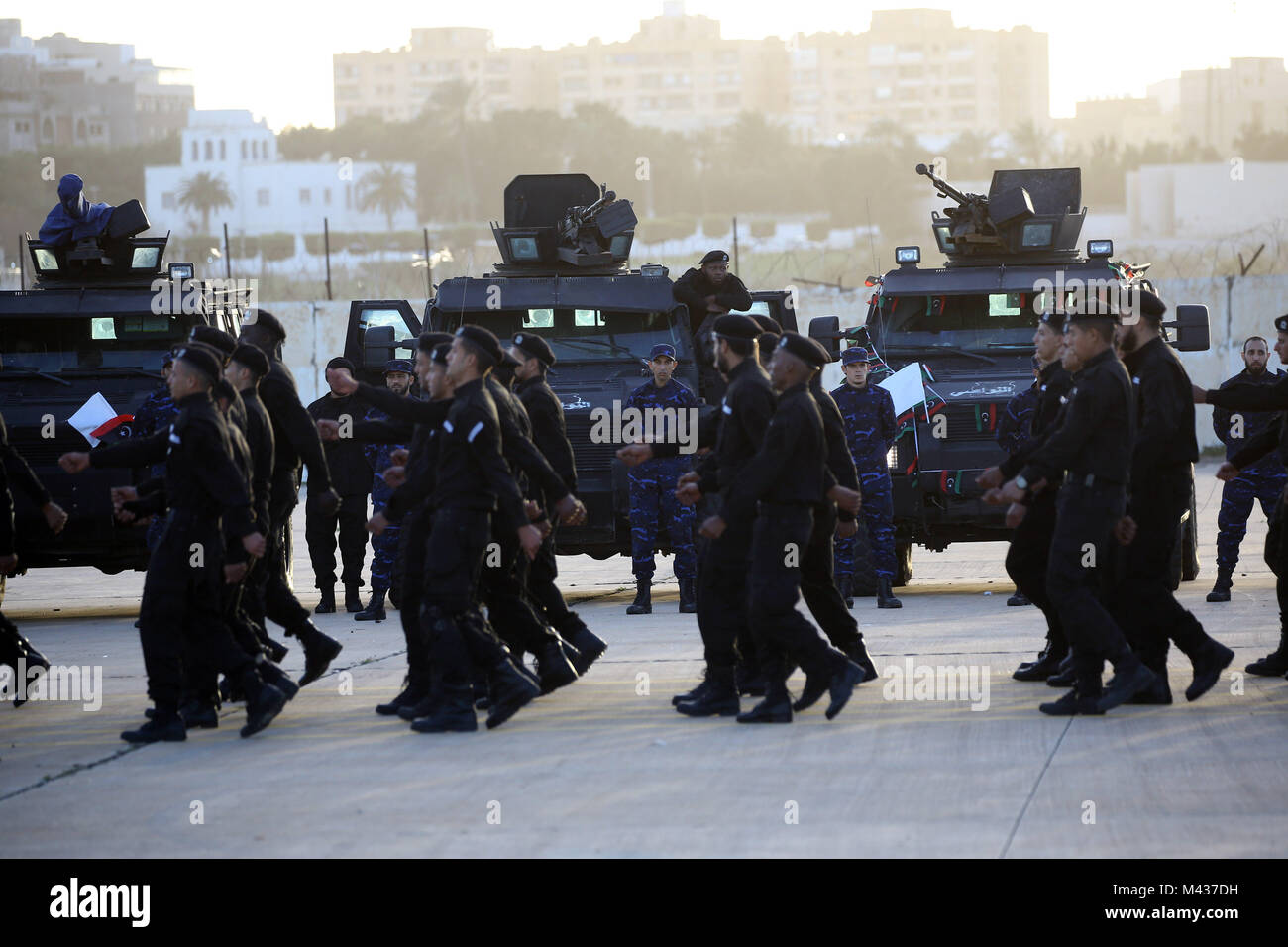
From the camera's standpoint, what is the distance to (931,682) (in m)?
9.55

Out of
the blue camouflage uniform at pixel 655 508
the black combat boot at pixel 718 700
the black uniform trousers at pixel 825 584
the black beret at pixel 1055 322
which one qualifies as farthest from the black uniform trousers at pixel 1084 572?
the blue camouflage uniform at pixel 655 508

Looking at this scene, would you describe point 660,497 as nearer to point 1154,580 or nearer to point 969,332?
point 969,332

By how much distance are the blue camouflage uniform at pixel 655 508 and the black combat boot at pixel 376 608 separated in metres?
1.73

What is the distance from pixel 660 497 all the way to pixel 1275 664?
4.78 meters

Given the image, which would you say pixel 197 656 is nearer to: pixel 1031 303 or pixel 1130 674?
pixel 1130 674

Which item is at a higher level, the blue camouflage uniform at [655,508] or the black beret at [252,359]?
the black beret at [252,359]

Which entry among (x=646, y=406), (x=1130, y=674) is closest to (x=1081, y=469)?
(x=1130, y=674)

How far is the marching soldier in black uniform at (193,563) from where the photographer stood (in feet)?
27.4

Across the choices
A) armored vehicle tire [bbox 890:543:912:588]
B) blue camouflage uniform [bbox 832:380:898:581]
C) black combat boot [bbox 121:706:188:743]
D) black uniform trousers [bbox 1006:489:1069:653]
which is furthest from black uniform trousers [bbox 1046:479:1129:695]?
armored vehicle tire [bbox 890:543:912:588]

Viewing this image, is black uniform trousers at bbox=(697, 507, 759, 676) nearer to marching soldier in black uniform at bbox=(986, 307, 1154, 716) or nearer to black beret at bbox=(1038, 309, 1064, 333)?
marching soldier in black uniform at bbox=(986, 307, 1154, 716)

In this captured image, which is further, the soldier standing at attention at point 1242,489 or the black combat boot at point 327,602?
the black combat boot at point 327,602

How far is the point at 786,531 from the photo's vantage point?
8.45 meters

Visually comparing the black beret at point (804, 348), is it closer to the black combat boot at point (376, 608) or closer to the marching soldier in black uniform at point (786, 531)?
the marching soldier in black uniform at point (786, 531)

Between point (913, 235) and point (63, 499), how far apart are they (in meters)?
84.9
